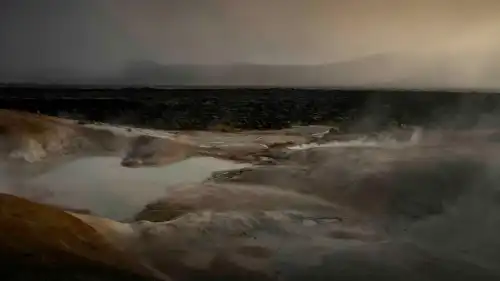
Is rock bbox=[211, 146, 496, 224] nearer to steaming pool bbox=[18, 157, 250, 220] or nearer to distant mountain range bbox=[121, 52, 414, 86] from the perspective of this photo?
steaming pool bbox=[18, 157, 250, 220]

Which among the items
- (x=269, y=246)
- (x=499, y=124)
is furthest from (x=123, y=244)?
(x=499, y=124)

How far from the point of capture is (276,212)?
1.45 m

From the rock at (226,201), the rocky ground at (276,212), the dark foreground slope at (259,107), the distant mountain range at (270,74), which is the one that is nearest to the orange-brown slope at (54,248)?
the rocky ground at (276,212)

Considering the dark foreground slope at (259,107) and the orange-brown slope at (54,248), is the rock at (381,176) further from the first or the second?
the orange-brown slope at (54,248)

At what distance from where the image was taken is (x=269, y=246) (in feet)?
4.61

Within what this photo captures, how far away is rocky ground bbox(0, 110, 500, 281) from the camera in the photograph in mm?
1380

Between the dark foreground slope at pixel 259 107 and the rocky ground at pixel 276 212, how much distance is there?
0.03 metres

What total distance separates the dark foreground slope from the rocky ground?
0.09 ft

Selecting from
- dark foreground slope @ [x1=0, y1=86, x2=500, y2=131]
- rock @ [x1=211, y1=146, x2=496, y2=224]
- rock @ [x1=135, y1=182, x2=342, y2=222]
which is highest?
dark foreground slope @ [x1=0, y1=86, x2=500, y2=131]

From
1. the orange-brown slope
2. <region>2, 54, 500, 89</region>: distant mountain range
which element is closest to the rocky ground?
Result: the orange-brown slope

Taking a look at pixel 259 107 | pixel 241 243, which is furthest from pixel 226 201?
pixel 259 107

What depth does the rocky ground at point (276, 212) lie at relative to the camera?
4.53ft

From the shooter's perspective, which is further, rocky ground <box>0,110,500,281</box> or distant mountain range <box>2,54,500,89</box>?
distant mountain range <box>2,54,500,89</box>

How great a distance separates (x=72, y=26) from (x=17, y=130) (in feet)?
0.88
